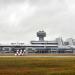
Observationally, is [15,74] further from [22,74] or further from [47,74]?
[47,74]

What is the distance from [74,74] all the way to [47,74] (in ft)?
12.7

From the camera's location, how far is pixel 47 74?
44531 mm

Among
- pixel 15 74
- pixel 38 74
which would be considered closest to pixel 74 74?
pixel 38 74

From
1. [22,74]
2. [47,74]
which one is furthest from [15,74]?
[47,74]

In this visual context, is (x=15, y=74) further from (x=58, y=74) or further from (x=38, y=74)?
(x=58, y=74)

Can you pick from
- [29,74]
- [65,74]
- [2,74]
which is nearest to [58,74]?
[65,74]

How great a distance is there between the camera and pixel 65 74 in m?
44.2

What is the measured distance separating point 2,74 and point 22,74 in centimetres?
284

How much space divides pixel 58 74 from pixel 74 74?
2521 mm

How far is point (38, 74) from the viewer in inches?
1758

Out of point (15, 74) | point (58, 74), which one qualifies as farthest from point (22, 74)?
point (58, 74)

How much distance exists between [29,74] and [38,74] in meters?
1.31

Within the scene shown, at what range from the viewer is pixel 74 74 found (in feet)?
142

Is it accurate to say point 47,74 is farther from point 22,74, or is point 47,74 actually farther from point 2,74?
point 2,74
